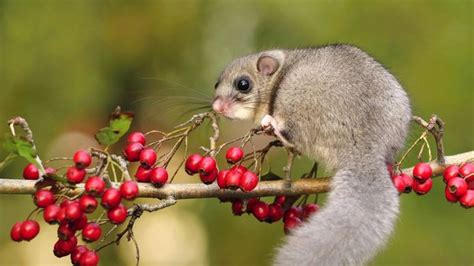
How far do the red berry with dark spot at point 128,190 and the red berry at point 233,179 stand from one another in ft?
1.14

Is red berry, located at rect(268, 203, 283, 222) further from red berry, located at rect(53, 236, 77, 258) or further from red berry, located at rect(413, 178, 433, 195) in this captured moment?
red berry, located at rect(53, 236, 77, 258)

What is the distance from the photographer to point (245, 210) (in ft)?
9.74

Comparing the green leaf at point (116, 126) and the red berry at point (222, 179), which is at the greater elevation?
the green leaf at point (116, 126)

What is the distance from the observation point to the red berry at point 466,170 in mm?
2955

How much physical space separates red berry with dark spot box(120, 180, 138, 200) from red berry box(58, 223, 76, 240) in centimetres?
25

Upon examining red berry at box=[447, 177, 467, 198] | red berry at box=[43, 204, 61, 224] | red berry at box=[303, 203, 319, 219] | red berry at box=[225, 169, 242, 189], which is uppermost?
red berry at box=[447, 177, 467, 198]

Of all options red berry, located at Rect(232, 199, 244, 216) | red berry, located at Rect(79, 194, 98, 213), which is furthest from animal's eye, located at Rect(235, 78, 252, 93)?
red berry, located at Rect(79, 194, 98, 213)

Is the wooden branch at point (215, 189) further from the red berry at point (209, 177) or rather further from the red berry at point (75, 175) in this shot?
the red berry at point (75, 175)

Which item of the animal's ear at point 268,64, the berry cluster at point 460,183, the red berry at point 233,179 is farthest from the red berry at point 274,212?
the animal's ear at point 268,64

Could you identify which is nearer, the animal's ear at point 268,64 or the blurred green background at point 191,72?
the animal's ear at point 268,64

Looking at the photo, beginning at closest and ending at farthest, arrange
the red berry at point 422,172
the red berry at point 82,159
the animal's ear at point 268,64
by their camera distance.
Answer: the red berry at point 82,159 → the red berry at point 422,172 → the animal's ear at point 268,64

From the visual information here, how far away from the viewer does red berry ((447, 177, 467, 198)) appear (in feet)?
9.53

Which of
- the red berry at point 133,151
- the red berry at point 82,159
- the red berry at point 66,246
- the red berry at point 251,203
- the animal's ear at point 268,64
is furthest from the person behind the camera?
the animal's ear at point 268,64

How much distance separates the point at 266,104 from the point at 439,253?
308cm
